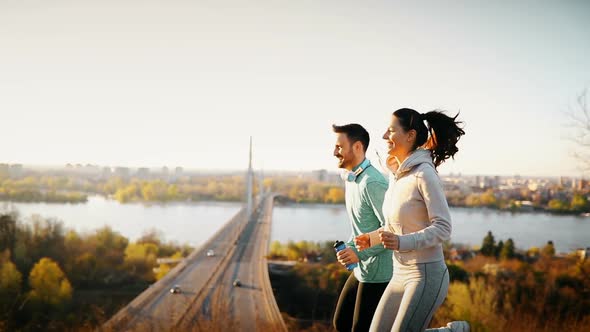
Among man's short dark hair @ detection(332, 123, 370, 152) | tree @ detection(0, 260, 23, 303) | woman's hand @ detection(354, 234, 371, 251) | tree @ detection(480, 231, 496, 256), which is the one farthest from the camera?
tree @ detection(480, 231, 496, 256)

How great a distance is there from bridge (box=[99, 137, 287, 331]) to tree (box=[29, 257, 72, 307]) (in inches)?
115

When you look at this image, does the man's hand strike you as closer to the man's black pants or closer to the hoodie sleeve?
the man's black pants

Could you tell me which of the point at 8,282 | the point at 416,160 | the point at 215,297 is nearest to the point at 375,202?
the point at 416,160

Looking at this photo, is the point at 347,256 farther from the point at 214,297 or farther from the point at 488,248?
the point at 488,248

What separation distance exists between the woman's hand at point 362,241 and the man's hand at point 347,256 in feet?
0.30

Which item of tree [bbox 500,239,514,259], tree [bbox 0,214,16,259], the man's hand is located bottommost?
tree [bbox 500,239,514,259]

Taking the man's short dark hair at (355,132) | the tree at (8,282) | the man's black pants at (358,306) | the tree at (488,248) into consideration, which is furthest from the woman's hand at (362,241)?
the tree at (488,248)

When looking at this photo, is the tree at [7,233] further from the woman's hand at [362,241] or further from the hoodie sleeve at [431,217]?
the hoodie sleeve at [431,217]

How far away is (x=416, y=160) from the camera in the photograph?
1510 mm

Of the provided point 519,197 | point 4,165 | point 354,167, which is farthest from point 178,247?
point 519,197

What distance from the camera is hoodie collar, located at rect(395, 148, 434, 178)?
59.4 inches

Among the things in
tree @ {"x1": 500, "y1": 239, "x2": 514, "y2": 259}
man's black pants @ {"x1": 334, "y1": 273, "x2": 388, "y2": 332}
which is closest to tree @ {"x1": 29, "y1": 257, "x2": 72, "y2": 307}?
man's black pants @ {"x1": 334, "y1": 273, "x2": 388, "y2": 332}

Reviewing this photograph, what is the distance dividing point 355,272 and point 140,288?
15.4m

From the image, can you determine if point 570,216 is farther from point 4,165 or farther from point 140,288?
point 4,165
